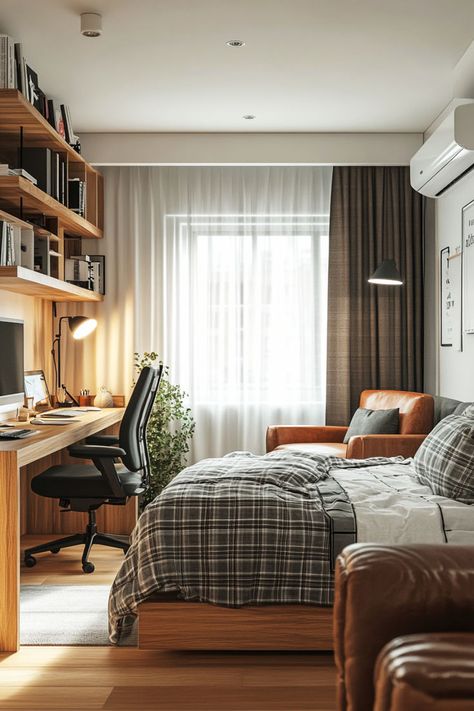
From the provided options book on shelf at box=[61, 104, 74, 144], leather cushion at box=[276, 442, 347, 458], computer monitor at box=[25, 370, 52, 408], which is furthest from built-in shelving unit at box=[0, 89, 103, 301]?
leather cushion at box=[276, 442, 347, 458]

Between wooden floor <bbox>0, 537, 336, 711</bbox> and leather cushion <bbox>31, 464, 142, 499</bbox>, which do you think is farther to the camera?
leather cushion <bbox>31, 464, 142, 499</bbox>

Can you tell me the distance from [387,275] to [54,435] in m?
2.69

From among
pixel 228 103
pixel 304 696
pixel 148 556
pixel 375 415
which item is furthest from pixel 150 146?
pixel 304 696

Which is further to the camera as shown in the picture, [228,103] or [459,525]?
[228,103]

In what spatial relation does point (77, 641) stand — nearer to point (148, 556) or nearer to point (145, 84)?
point (148, 556)

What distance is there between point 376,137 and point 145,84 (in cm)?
182

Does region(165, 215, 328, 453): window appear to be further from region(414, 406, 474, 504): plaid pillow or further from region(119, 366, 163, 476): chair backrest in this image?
region(414, 406, 474, 504): plaid pillow

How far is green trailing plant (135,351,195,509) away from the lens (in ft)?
19.2

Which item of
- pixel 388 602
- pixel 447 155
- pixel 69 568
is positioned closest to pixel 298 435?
pixel 69 568

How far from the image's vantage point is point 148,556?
292 centimetres

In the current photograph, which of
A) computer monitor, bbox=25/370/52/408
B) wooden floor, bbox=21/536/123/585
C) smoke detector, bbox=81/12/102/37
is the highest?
smoke detector, bbox=81/12/102/37

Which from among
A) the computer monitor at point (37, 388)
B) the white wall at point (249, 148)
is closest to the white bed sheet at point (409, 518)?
the computer monitor at point (37, 388)

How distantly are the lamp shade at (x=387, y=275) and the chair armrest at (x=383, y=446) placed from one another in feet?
3.87

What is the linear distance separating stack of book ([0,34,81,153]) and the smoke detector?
0.34m
